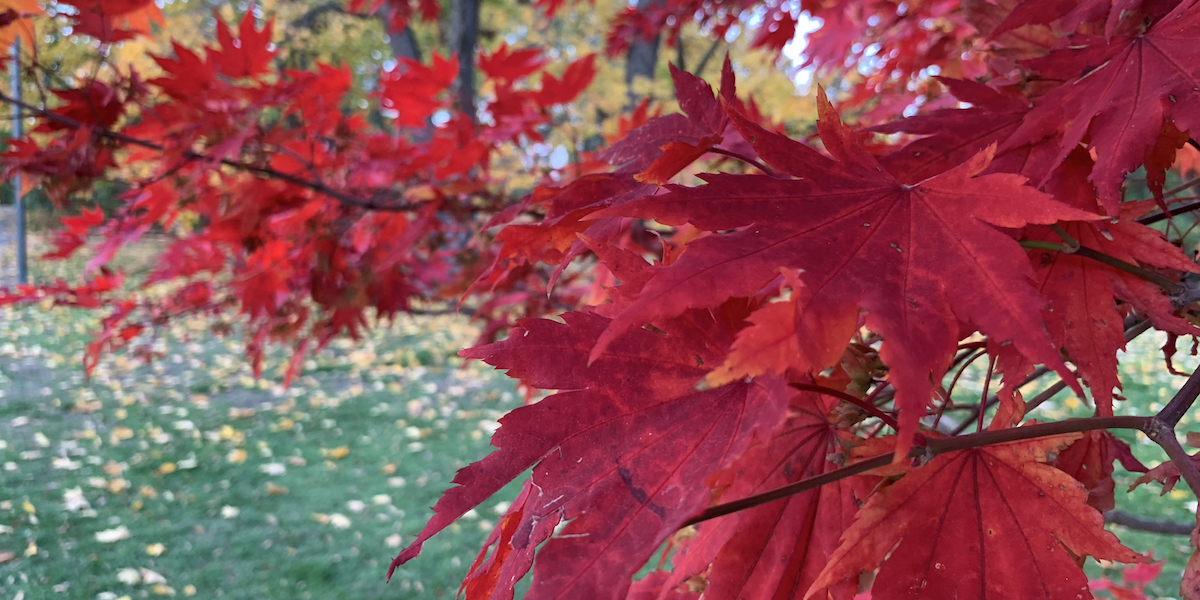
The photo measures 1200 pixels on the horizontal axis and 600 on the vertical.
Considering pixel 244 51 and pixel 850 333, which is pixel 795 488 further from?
pixel 244 51

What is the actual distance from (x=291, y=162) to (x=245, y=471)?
102 inches

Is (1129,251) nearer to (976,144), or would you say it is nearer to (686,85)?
(976,144)

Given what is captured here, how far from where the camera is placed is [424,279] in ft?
7.51

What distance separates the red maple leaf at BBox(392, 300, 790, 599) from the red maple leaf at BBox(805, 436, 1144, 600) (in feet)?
0.40

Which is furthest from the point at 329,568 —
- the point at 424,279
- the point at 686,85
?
the point at 686,85

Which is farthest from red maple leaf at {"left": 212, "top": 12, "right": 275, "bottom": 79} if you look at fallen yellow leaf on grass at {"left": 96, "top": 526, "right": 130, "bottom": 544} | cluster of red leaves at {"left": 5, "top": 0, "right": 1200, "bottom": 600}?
fallen yellow leaf on grass at {"left": 96, "top": 526, "right": 130, "bottom": 544}

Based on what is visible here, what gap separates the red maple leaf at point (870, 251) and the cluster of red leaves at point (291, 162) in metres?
1.25

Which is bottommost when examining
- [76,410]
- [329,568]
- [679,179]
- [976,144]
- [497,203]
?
[329,568]

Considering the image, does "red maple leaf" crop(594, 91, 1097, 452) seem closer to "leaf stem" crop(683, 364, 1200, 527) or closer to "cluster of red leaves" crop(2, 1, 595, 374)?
"leaf stem" crop(683, 364, 1200, 527)

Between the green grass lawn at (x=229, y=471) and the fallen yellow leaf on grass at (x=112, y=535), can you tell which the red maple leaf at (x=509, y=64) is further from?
the fallen yellow leaf on grass at (x=112, y=535)

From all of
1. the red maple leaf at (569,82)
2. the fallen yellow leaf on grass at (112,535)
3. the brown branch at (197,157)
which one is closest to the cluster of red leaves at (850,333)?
the brown branch at (197,157)

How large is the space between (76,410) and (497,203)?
419 centimetres

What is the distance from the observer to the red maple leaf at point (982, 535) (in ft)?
1.38

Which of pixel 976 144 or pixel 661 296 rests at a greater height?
pixel 976 144
